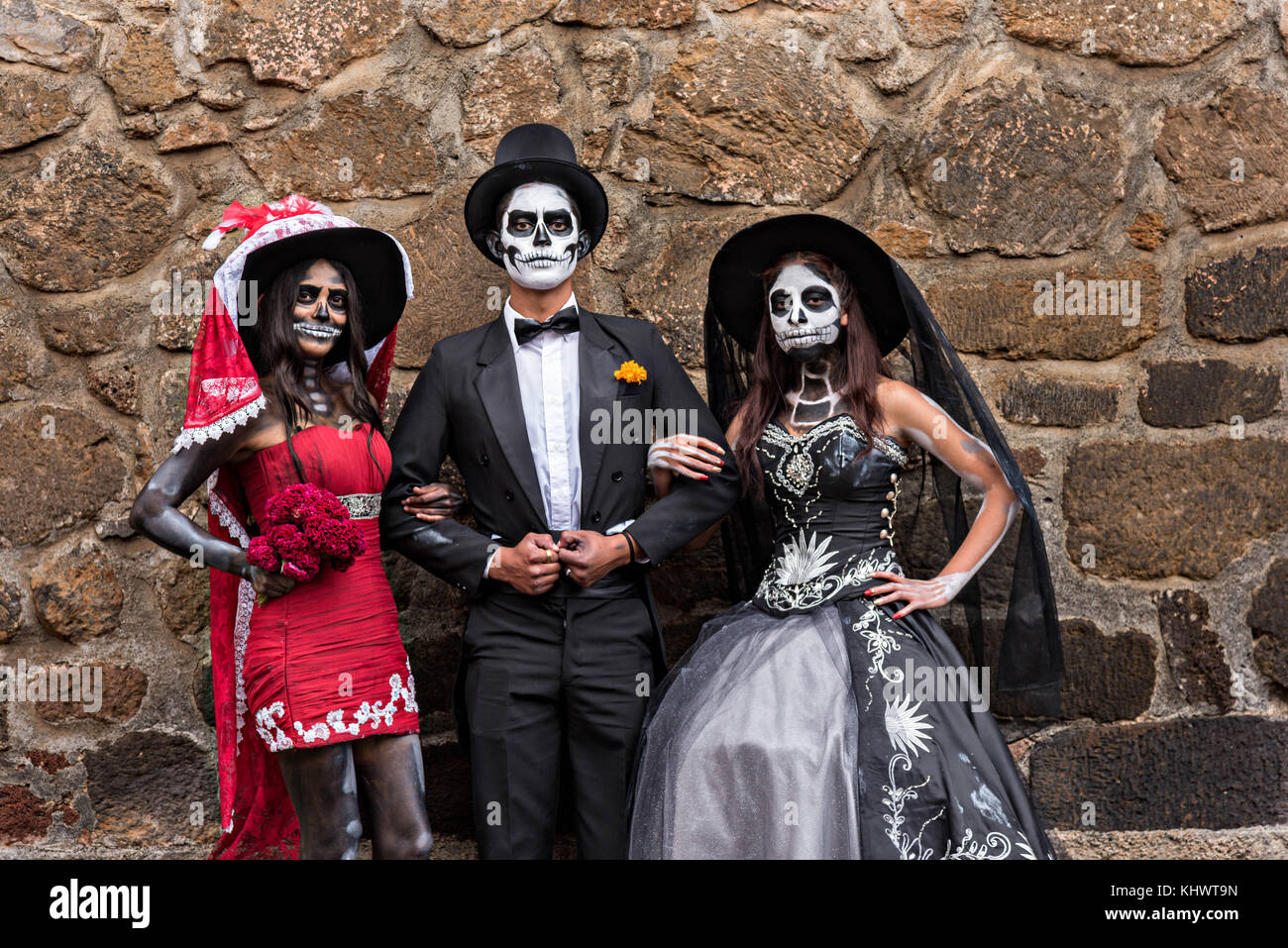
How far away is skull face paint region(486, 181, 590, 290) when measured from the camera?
3035 mm

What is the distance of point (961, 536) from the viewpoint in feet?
10.4

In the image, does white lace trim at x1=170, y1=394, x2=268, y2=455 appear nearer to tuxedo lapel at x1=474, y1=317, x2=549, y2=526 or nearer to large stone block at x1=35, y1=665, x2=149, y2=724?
tuxedo lapel at x1=474, y1=317, x2=549, y2=526

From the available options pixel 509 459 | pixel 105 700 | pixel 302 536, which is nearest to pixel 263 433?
pixel 302 536

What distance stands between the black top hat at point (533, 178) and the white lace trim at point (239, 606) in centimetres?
94

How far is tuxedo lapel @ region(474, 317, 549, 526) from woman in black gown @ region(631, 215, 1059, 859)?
0.33 metres

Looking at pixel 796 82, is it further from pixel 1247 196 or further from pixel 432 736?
pixel 432 736

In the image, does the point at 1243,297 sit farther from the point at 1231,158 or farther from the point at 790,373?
the point at 790,373

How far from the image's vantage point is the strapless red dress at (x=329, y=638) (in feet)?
9.11

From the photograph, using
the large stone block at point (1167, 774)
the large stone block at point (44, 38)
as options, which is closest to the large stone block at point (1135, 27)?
the large stone block at point (1167, 774)

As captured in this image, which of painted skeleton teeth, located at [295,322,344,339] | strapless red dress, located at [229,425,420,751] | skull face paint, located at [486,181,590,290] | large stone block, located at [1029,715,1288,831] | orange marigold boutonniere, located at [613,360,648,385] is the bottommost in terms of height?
large stone block, located at [1029,715,1288,831]

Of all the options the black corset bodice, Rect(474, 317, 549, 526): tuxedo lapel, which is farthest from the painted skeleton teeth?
the black corset bodice

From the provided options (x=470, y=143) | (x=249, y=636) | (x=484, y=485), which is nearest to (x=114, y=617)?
(x=249, y=636)

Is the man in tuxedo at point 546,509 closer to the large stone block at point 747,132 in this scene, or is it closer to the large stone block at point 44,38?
the large stone block at point 747,132

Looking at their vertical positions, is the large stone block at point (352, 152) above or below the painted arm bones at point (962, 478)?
above
